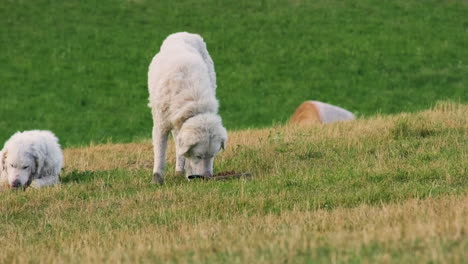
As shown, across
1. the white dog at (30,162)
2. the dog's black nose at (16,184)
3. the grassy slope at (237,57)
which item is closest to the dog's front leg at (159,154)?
the white dog at (30,162)

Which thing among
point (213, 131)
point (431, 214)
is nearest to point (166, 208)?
point (213, 131)

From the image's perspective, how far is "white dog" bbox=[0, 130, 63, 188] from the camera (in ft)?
38.6

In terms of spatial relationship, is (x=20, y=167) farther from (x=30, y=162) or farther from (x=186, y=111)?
(x=186, y=111)

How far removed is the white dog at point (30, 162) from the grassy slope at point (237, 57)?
1078cm

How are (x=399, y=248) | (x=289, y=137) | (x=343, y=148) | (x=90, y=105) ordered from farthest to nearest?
(x=90, y=105)
(x=289, y=137)
(x=343, y=148)
(x=399, y=248)

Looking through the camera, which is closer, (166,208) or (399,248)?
(399,248)

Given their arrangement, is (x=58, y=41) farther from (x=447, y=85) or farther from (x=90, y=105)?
(x=447, y=85)

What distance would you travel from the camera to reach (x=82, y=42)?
30656mm

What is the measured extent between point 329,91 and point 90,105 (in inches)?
285

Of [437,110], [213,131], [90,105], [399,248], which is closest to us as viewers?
[399,248]

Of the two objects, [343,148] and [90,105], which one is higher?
[343,148]

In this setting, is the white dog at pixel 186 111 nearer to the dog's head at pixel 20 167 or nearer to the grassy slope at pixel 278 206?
the grassy slope at pixel 278 206

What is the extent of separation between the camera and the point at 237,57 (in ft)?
97.6

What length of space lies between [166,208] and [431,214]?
2.98m
